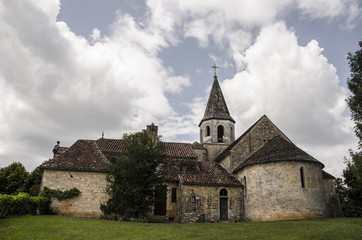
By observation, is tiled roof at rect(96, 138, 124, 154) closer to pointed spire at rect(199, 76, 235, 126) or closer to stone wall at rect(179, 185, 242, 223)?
stone wall at rect(179, 185, 242, 223)

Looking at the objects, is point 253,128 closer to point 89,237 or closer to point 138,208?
point 138,208

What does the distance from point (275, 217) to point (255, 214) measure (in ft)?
6.51

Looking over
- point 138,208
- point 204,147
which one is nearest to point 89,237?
point 138,208

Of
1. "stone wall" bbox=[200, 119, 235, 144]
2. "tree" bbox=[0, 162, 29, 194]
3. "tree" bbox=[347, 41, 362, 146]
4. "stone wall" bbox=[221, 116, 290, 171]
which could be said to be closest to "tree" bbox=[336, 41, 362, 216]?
"tree" bbox=[347, 41, 362, 146]

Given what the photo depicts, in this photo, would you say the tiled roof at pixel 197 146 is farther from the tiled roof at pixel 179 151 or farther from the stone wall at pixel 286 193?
the stone wall at pixel 286 193

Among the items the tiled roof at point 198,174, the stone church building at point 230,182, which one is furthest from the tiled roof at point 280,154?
the tiled roof at point 198,174

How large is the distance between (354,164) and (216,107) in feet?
64.0

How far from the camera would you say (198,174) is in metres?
26.9

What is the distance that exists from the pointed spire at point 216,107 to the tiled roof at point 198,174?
8505mm

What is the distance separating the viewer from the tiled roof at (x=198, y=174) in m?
25.4

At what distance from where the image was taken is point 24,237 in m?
11.9

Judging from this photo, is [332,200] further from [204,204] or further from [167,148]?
[167,148]

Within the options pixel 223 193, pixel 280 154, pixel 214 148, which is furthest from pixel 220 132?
pixel 280 154

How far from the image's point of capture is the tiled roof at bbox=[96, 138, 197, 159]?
2973 centimetres
